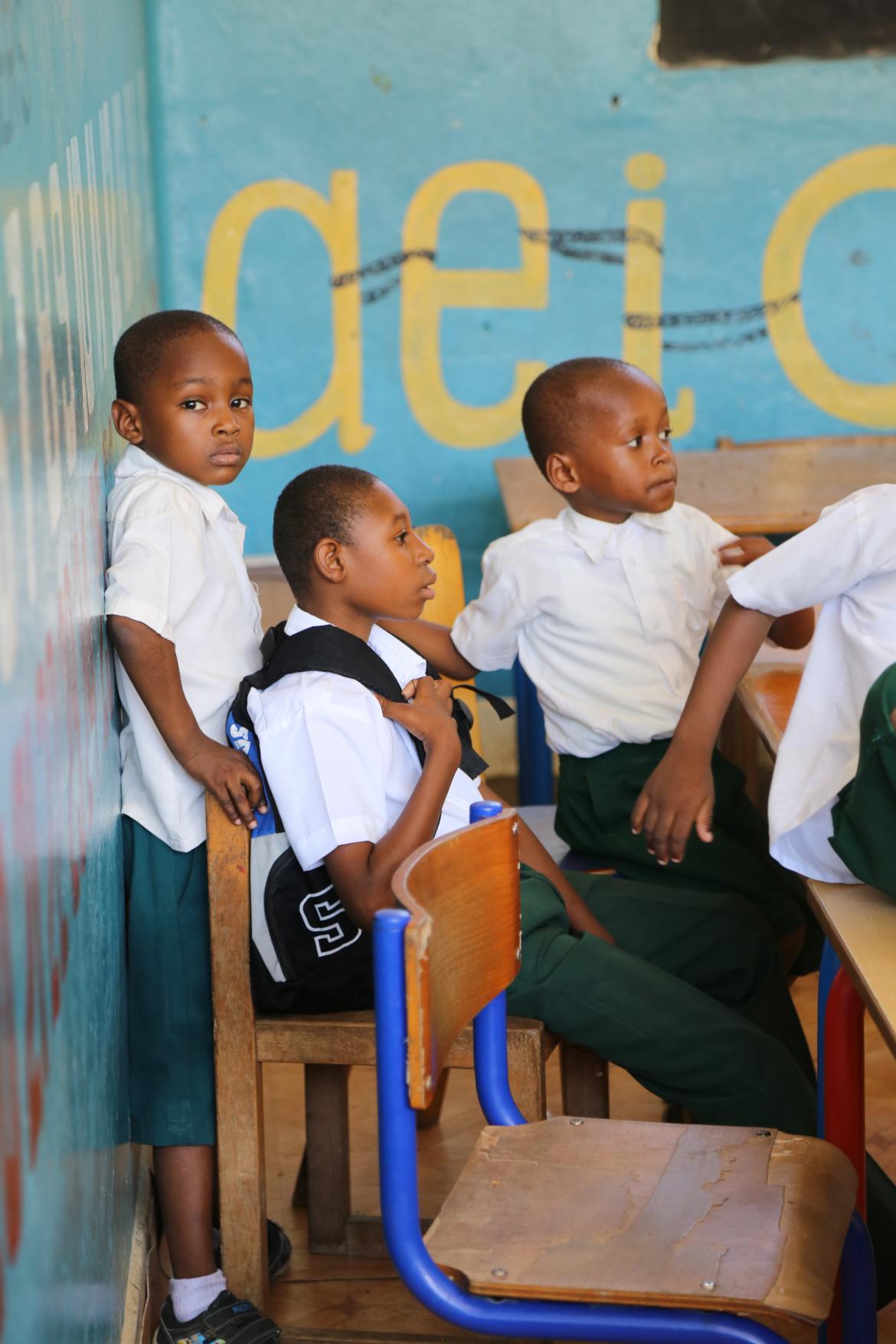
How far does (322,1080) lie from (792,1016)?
0.62 metres

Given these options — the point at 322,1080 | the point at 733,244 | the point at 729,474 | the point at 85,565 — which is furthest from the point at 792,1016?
the point at 733,244

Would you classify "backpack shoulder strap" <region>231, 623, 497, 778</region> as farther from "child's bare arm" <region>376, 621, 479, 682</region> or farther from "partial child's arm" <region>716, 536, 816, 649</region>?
"partial child's arm" <region>716, 536, 816, 649</region>

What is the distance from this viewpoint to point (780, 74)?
161 inches

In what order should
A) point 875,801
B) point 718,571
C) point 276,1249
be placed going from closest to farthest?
point 875,801, point 276,1249, point 718,571

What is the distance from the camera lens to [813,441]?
4.20 m

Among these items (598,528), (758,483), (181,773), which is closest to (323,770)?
(181,773)

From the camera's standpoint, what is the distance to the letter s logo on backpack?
1.71 metres

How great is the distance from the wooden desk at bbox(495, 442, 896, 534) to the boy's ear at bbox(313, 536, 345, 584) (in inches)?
55.0

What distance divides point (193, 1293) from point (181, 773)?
60 centimetres

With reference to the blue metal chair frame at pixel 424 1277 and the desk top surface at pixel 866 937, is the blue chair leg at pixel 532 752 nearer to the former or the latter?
the desk top surface at pixel 866 937

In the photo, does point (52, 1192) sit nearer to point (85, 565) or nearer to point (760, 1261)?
point (760, 1261)

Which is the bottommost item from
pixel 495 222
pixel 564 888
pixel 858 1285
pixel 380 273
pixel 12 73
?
pixel 858 1285

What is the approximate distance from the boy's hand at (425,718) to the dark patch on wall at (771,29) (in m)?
2.89

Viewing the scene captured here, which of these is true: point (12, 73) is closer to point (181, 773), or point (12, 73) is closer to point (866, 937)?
point (181, 773)
